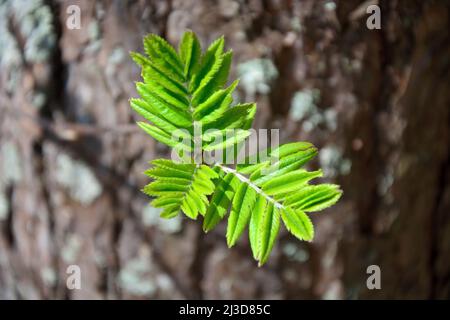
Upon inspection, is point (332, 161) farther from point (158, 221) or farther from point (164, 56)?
point (164, 56)

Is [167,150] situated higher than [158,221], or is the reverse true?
[167,150]

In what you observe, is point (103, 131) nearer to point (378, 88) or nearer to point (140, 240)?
point (140, 240)

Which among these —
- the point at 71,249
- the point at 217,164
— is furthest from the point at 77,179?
the point at 217,164

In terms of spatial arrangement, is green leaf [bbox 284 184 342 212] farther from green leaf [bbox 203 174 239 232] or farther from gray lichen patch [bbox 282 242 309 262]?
gray lichen patch [bbox 282 242 309 262]

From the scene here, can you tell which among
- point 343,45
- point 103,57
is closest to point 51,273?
point 103,57

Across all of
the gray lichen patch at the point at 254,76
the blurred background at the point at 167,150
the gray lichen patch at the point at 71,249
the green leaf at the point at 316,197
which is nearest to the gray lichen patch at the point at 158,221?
the blurred background at the point at 167,150

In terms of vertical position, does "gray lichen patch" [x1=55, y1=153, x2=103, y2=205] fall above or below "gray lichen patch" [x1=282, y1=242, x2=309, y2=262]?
above

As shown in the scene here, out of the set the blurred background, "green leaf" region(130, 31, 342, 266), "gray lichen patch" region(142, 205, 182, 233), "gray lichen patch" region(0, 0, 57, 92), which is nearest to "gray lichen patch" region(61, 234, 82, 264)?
the blurred background
